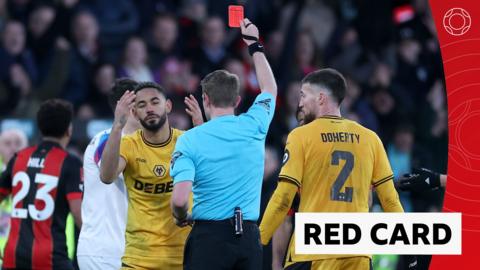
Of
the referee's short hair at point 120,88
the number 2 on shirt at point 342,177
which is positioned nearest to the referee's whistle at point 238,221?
the number 2 on shirt at point 342,177

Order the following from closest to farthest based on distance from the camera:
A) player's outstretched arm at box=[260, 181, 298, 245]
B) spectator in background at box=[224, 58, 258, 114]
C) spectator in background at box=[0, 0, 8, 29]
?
1. player's outstretched arm at box=[260, 181, 298, 245]
2. spectator in background at box=[224, 58, 258, 114]
3. spectator in background at box=[0, 0, 8, 29]

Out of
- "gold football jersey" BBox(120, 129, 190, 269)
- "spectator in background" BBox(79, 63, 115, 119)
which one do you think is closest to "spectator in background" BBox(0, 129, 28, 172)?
"spectator in background" BBox(79, 63, 115, 119)

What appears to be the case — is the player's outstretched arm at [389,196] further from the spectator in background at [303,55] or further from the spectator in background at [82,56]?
the spectator in background at [303,55]

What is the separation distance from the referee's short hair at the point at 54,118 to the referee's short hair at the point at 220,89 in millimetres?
2131

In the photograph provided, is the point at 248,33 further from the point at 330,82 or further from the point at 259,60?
the point at 330,82

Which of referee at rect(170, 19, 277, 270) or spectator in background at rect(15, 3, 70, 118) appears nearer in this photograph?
referee at rect(170, 19, 277, 270)

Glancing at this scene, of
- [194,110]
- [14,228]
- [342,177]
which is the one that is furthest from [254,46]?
[14,228]

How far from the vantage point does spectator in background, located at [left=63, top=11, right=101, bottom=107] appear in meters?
16.8

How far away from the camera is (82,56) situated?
17.0 m

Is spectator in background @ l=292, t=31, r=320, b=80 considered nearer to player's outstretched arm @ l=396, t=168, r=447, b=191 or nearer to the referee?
player's outstretched arm @ l=396, t=168, r=447, b=191

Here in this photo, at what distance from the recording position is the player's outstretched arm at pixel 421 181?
1052cm

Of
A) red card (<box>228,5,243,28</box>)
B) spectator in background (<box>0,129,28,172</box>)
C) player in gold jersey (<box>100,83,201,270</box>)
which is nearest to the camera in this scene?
red card (<box>228,5,243,28</box>)

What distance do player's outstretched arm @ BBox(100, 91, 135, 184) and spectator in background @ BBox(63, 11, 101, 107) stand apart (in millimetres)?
6796

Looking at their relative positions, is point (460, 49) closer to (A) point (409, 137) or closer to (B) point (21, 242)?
(B) point (21, 242)
